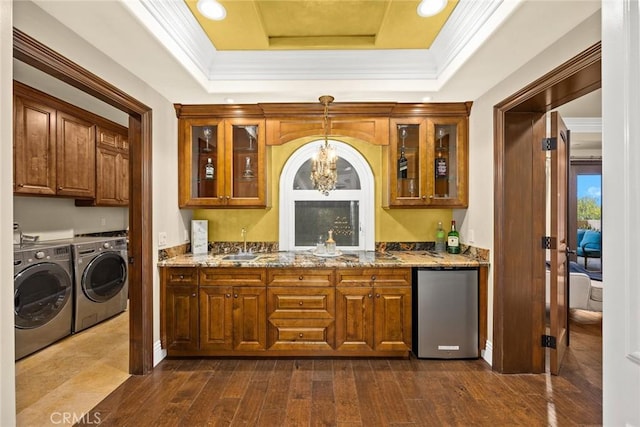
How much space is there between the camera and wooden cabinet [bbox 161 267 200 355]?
284 cm

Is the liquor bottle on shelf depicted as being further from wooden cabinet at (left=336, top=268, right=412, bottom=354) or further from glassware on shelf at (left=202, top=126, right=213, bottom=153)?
glassware on shelf at (left=202, top=126, right=213, bottom=153)

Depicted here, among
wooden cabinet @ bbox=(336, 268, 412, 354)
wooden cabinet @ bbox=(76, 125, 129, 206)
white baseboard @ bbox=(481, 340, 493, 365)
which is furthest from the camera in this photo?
wooden cabinet @ bbox=(76, 125, 129, 206)

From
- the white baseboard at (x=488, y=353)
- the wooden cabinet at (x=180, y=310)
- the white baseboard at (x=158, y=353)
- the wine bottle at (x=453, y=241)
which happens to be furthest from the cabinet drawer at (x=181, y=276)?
the white baseboard at (x=488, y=353)

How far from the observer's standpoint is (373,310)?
9.28 ft

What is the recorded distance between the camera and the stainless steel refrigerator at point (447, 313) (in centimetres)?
281

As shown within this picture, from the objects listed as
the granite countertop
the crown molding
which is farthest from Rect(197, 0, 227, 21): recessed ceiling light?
the granite countertop

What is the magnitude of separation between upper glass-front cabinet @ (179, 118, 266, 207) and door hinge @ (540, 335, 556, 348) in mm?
2713

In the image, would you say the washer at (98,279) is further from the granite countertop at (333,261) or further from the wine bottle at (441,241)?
the wine bottle at (441,241)

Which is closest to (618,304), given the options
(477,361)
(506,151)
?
(506,151)

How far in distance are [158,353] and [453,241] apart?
3.01m

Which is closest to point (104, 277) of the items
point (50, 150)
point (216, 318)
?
point (50, 150)

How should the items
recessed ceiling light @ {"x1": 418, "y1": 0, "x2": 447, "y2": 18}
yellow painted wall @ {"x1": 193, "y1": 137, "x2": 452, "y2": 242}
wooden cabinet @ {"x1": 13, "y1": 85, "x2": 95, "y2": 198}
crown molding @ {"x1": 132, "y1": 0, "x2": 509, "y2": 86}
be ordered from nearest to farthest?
1. recessed ceiling light @ {"x1": 418, "y1": 0, "x2": 447, "y2": 18}
2. crown molding @ {"x1": 132, "y1": 0, "x2": 509, "y2": 86}
3. wooden cabinet @ {"x1": 13, "y1": 85, "x2": 95, "y2": 198}
4. yellow painted wall @ {"x1": 193, "y1": 137, "x2": 452, "y2": 242}

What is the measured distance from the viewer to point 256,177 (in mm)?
3227

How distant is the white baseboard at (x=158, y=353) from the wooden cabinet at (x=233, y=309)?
369 mm
